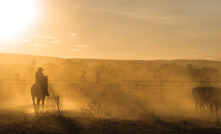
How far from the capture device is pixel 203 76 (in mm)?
64000

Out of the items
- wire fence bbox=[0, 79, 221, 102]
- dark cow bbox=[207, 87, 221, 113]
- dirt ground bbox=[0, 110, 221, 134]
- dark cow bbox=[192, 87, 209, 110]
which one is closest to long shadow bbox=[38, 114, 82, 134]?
dirt ground bbox=[0, 110, 221, 134]

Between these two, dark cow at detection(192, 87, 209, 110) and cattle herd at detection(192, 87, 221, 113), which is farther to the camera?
dark cow at detection(192, 87, 209, 110)

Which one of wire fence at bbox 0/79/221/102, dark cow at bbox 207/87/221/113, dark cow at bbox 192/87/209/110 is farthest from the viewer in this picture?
wire fence at bbox 0/79/221/102

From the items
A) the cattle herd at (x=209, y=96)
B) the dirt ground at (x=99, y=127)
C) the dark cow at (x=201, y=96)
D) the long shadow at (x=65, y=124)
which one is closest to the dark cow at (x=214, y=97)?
the cattle herd at (x=209, y=96)

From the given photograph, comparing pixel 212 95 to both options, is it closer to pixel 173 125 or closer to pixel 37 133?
pixel 173 125

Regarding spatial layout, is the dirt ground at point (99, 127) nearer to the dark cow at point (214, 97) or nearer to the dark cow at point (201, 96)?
the dark cow at point (214, 97)

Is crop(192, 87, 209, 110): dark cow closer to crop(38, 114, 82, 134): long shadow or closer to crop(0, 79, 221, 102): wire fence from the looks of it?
crop(0, 79, 221, 102): wire fence

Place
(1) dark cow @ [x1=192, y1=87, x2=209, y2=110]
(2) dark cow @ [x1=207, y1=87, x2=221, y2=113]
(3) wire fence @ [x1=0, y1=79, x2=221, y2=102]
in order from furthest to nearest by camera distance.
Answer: (3) wire fence @ [x1=0, y1=79, x2=221, y2=102] → (1) dark cow @ [x1=192, y1=87, x2=209, y2=110] → (2) dark cow @ [x1=207, y1=87, x2=221, y2=113]

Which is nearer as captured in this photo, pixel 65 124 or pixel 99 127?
pixel 99 127

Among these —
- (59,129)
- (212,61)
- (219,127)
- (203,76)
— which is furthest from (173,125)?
(212,61)

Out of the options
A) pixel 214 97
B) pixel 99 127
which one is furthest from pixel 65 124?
pixel 214 97

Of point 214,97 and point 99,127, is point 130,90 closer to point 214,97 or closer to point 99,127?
point 214,97

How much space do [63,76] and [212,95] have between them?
182 ft

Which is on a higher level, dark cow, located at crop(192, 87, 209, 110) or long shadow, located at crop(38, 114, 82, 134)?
dark cow, located at crop(192, 87, 209, 110)
